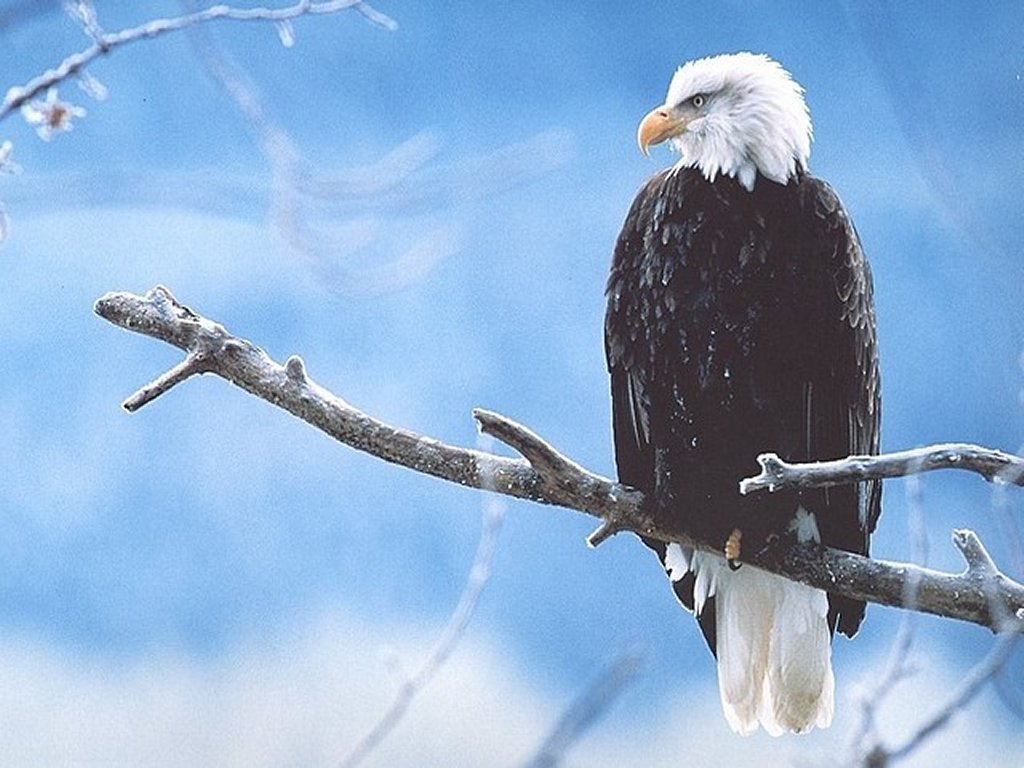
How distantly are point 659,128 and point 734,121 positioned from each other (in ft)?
0.39

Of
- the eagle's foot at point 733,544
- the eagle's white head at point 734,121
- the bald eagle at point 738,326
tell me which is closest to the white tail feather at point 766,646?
the bald eagle at point 738,326

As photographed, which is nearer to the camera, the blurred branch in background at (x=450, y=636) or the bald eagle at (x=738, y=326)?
the bald eagle at (x=738, y=326)

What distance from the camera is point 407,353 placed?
2.89m

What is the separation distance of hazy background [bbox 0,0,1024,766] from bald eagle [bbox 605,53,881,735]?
26 centimetres

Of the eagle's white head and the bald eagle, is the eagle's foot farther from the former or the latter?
the eagle's white head

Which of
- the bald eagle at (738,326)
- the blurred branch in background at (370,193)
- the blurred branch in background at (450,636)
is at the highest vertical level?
the blurred branch in background at (370,193)

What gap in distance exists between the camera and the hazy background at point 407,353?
2771 millimetres

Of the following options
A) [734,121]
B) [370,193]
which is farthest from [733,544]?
[370,193]

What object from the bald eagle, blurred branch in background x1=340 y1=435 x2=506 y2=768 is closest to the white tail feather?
the bald eagle

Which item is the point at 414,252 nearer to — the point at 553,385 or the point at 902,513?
the point at 553,385

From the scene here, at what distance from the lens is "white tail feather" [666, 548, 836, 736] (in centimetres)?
272

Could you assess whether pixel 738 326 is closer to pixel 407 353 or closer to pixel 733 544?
pixel 733 544

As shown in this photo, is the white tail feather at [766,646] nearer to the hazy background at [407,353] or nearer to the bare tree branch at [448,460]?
the hazy background at [407,353]

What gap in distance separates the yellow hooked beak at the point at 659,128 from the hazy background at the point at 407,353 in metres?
0.26
